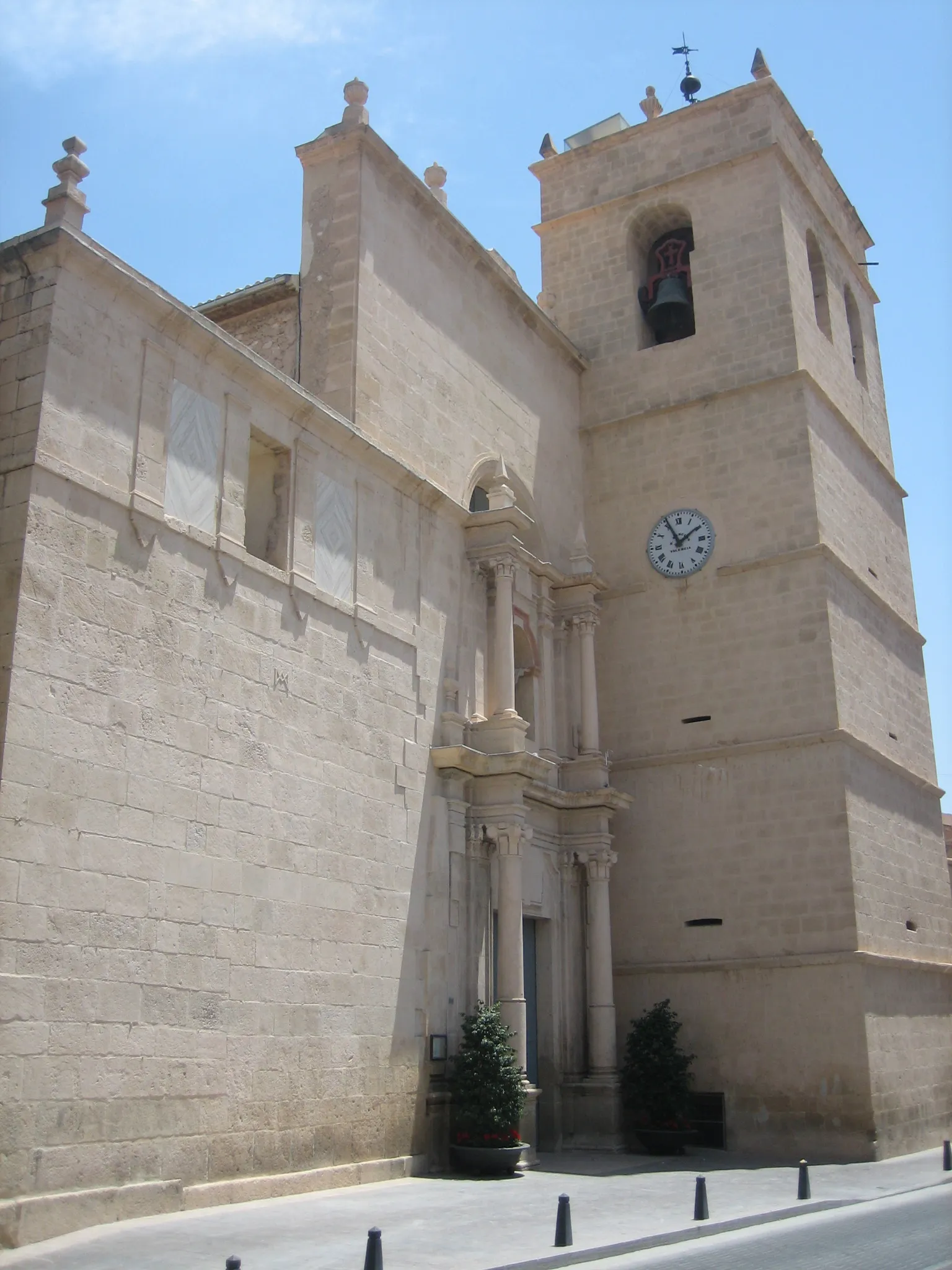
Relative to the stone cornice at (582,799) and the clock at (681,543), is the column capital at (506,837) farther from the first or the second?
the clock at (681,543)

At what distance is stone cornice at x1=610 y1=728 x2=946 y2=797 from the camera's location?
16.3 meters

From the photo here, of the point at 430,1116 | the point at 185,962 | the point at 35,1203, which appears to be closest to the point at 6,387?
the point at 185,962

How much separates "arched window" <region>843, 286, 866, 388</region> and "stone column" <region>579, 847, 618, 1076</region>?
10.4 meters

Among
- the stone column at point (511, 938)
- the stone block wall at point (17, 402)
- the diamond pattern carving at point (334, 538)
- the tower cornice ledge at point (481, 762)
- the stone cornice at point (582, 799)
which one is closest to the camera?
the stone block wall at point (17, 402)

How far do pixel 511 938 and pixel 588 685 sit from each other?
414cm

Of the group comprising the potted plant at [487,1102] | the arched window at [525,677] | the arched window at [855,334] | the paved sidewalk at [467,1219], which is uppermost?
the arched window at [855,334]

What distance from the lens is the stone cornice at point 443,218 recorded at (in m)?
15.1

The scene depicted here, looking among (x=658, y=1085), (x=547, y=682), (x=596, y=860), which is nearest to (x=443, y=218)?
(x=547, y=682)

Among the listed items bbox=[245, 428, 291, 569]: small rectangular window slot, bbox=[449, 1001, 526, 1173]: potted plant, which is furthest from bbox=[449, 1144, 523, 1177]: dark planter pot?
bbox=[245, 428, 291, 569]: small rectangular window slot

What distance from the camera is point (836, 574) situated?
1752 cm

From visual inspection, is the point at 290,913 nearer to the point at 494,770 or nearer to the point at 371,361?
the point at 494,770

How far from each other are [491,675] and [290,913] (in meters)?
4.87

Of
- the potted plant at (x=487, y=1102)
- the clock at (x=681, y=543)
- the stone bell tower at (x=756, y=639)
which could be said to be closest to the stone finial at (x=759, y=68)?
the stone bell tower at (x=756, y=639)

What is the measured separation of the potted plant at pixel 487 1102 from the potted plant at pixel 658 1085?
2.57 metres
